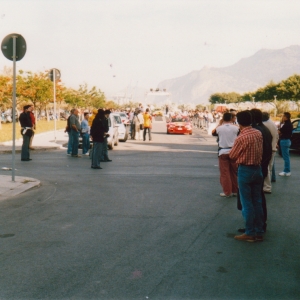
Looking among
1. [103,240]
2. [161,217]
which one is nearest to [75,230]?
[103,240]

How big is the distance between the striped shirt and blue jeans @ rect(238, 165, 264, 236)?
0.35ft

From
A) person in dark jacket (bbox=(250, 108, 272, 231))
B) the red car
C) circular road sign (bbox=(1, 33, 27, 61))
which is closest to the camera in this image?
person in dark jacket (bbox=(250, 108, 272, 231))

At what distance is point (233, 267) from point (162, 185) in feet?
21.4

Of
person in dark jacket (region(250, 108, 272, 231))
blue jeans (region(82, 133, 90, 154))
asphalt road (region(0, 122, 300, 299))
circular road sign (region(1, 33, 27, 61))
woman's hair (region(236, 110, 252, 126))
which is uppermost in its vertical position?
circular road sign (region(1, 33, 27, 61))

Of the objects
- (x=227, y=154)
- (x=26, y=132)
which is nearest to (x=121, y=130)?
(x=26, y=132)

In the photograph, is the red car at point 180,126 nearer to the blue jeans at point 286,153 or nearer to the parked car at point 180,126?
the parked car at point 180,126

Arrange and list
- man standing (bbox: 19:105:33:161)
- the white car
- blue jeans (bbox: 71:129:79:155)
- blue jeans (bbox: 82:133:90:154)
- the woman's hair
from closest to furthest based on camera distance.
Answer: the woman's hair, man standing (bbox: 19:105:33:161), blue jeans (bbox: 71:129:79:155), blue jeans (bbox: 82:133:90:154), the white car

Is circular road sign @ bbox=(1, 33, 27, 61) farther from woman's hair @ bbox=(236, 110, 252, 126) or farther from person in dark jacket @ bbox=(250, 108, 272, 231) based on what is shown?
woman's hair @ bbox=(236, 110, 252, 126)

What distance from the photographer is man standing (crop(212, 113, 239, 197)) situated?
10.8 metres

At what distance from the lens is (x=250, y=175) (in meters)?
7.13

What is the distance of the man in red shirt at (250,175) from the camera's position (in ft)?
23.3

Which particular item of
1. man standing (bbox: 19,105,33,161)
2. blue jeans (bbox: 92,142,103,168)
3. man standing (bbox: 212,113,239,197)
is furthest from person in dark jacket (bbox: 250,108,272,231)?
man standing (bbox: 19,105,33,161)

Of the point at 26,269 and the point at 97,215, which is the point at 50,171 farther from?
the point at 26,269

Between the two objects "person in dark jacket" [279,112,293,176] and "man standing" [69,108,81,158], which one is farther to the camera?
"man standing" [69,108,81,158]
